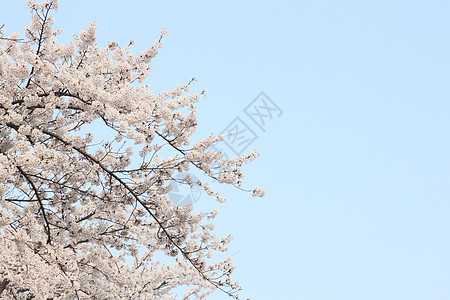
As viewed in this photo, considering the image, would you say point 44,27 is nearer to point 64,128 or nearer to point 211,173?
point 64,128

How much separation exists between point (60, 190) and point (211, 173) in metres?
2.06

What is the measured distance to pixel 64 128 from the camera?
6223 mm

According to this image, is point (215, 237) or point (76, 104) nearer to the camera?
point (76, 104)

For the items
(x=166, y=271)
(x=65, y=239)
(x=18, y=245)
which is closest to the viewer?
(x=18, y=245)

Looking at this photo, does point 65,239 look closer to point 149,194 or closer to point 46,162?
point 149,194

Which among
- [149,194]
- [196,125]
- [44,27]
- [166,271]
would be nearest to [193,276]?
[166,271]

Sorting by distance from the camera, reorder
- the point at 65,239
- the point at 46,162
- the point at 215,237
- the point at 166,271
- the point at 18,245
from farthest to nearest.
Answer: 1. the point at 166,271
2. the point at 215,237
3. the point at 65,239
4. the point at 18,245
5. the point at 46,162

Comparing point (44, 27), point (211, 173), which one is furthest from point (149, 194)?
point (44, 27)

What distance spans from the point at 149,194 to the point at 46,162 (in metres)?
1.77

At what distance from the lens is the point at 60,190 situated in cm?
677

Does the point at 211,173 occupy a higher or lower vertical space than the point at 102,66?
lower

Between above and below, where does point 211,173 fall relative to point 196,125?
below

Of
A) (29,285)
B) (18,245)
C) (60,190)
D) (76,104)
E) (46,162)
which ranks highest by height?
(76,104)

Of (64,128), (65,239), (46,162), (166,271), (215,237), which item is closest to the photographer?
(46,162)
